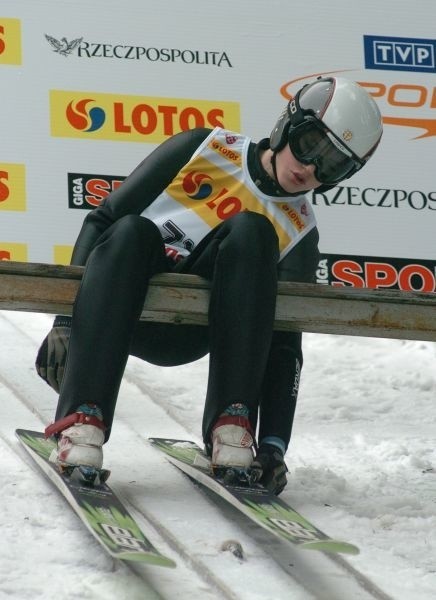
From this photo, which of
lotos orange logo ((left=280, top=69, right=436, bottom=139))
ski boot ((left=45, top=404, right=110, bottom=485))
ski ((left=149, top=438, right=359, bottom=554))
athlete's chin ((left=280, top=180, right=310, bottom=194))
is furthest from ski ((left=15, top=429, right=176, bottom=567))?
lotos orange logo ((left=280, top=69, right=436, bottom=139))

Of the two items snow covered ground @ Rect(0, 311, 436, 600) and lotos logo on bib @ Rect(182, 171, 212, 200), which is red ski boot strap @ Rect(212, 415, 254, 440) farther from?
lotos logo on bib @ Rect(182, 171, 212, 200)

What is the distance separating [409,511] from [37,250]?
223 cm

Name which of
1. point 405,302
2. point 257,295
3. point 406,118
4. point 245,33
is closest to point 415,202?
point 406,118

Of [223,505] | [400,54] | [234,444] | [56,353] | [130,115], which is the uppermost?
[400,54]

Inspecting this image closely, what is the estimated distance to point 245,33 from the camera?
16.5 ft

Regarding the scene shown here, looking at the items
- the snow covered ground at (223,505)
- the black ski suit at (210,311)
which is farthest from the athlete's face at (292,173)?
the snow covered ground at (223,505)

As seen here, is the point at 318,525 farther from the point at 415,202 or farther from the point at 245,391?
the point at 415,202

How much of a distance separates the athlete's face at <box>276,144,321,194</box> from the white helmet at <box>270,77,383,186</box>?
0.7 inches

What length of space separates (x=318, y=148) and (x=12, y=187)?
6.38 ft

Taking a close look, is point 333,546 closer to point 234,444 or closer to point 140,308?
point 234,444

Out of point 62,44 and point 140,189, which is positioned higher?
point 62,44

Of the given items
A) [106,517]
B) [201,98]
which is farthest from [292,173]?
[201,98]

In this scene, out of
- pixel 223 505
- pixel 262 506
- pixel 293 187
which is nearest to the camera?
pixel 262 506

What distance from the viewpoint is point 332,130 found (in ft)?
10.5
